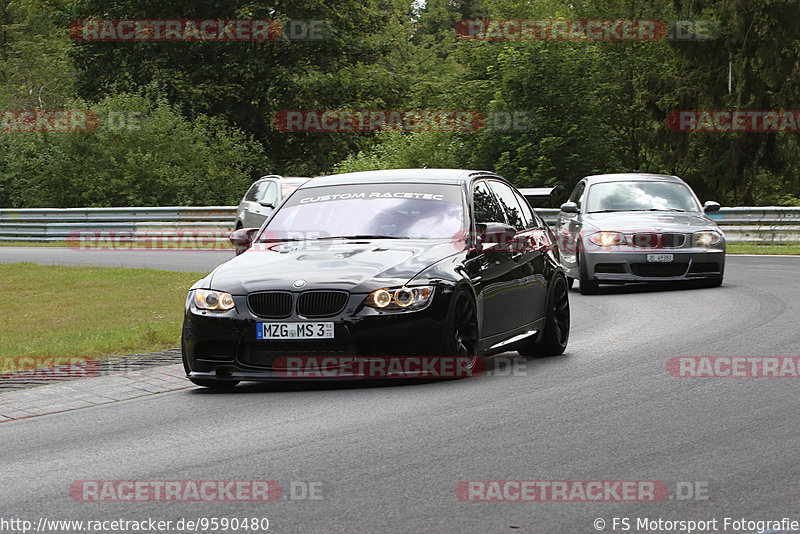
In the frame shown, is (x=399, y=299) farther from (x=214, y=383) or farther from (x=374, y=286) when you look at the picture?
(x=214, y=383)

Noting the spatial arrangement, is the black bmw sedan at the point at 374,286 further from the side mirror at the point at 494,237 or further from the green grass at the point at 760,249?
the green grass at the point at 760,249

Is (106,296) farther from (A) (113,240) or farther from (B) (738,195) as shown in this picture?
(B) (738,195)

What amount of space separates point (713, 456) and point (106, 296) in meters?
12.4

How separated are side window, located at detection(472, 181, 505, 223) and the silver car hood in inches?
265

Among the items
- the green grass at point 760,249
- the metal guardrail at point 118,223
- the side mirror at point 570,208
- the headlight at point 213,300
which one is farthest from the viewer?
the metal guardrail at point 118,223

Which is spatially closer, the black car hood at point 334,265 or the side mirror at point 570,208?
the black car hood at point 334,265

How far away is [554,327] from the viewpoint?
35.2 ft

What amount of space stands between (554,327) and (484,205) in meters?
1.28

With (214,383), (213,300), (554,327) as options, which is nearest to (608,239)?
(554,327)

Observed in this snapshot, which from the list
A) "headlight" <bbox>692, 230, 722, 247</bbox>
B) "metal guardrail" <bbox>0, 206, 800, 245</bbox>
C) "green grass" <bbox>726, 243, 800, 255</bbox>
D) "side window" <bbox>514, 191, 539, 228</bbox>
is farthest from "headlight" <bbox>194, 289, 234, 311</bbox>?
"metal guardrail" <bbox>0, 206, 800, 245</bbox>

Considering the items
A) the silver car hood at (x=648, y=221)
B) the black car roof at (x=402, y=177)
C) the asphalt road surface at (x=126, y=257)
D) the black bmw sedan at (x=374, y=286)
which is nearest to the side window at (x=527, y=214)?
the black bmw sedan at (x=374, y=286)

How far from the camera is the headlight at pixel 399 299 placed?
28.0 ft

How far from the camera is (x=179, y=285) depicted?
1878cm

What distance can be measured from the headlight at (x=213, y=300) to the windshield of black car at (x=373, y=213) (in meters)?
1.22
